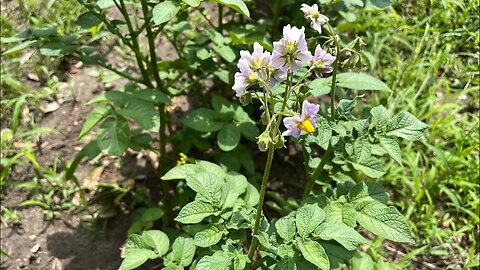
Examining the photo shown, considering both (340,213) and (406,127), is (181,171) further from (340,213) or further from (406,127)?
(406,127)

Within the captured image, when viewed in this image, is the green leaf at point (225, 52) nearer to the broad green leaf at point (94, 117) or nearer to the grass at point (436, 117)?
the broad green leaf at point (94, 117)

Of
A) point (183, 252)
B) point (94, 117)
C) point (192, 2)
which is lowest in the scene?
point (183, 252)

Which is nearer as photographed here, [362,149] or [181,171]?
[362,149]

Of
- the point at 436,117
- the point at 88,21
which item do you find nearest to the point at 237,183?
the point at 88,21

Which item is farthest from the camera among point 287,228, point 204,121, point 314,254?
point 204,121

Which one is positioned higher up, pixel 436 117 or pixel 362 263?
pixel 362 263

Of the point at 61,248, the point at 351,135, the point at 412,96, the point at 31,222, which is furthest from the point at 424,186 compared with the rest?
the point at 31,222

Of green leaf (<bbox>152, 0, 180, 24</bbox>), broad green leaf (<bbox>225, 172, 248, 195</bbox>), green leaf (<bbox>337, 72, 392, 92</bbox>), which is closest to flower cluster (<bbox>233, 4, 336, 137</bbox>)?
green leaf (<bbox>152, 0, 180, 24</bbox>)
